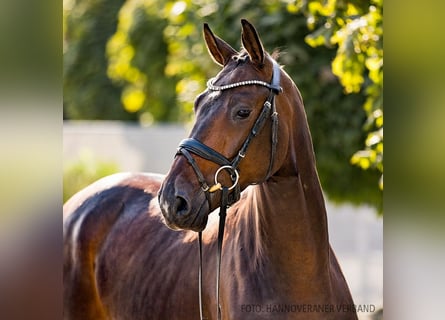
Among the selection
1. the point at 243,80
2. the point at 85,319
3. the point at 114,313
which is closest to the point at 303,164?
the point at 243,80

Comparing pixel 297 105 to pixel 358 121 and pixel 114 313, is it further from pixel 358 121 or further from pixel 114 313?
pixel 358 121

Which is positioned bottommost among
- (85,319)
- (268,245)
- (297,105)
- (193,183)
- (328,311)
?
(85,319)

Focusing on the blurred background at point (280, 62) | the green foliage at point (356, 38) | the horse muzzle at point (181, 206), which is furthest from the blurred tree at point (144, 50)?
the horse muzzle at point (181, 206)

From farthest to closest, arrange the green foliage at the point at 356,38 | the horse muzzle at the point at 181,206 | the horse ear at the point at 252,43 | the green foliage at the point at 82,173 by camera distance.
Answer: the green foliage at the point at 82,173, the green foliage at the point at 356,38, the horse ear at the point at 252,43, the horse muzzle at the point at 181,206

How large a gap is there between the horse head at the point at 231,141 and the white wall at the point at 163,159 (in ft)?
21.6

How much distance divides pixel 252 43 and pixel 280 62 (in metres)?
3.82

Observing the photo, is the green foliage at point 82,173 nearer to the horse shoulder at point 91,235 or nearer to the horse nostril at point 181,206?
the horse shoulder at point 91,235

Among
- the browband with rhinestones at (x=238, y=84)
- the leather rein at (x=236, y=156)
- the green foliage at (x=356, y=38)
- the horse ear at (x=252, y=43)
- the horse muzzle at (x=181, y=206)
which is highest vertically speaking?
the green foliage at (x=356, y=38)

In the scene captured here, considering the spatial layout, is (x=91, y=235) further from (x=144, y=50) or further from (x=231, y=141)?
(x=144, y=50)

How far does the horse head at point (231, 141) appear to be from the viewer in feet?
8.54

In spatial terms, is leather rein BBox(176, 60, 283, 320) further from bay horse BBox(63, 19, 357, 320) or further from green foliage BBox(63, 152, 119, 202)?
green foliage BBox(63, 152, 119, 202)

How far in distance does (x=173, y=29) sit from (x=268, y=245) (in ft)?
20.1

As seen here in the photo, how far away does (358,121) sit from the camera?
666 centimetres

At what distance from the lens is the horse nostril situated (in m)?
2.57
